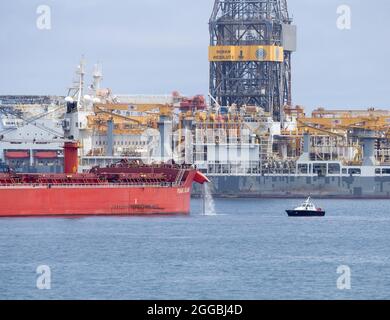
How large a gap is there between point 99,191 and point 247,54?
42.3 m

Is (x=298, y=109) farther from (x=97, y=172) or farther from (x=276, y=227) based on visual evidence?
(x=276, y=227)

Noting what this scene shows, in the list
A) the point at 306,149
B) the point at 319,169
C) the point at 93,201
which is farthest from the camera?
the point at 306,149

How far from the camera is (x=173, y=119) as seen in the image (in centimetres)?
10250

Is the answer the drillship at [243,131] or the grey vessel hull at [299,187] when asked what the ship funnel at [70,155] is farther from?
the grey vessel hull at [299,187]

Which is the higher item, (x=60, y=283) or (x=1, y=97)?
(x=1, y=97)

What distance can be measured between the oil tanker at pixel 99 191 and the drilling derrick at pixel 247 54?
35.2 meters

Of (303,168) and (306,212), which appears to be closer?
(306,212)

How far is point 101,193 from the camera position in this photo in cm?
6581

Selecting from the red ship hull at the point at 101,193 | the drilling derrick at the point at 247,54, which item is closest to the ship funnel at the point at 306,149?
the drilling derrick at the point at 247,54

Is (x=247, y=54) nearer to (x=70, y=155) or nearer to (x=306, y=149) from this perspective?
(x=306, y=149)

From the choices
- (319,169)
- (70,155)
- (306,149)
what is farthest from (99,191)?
(306,149)
